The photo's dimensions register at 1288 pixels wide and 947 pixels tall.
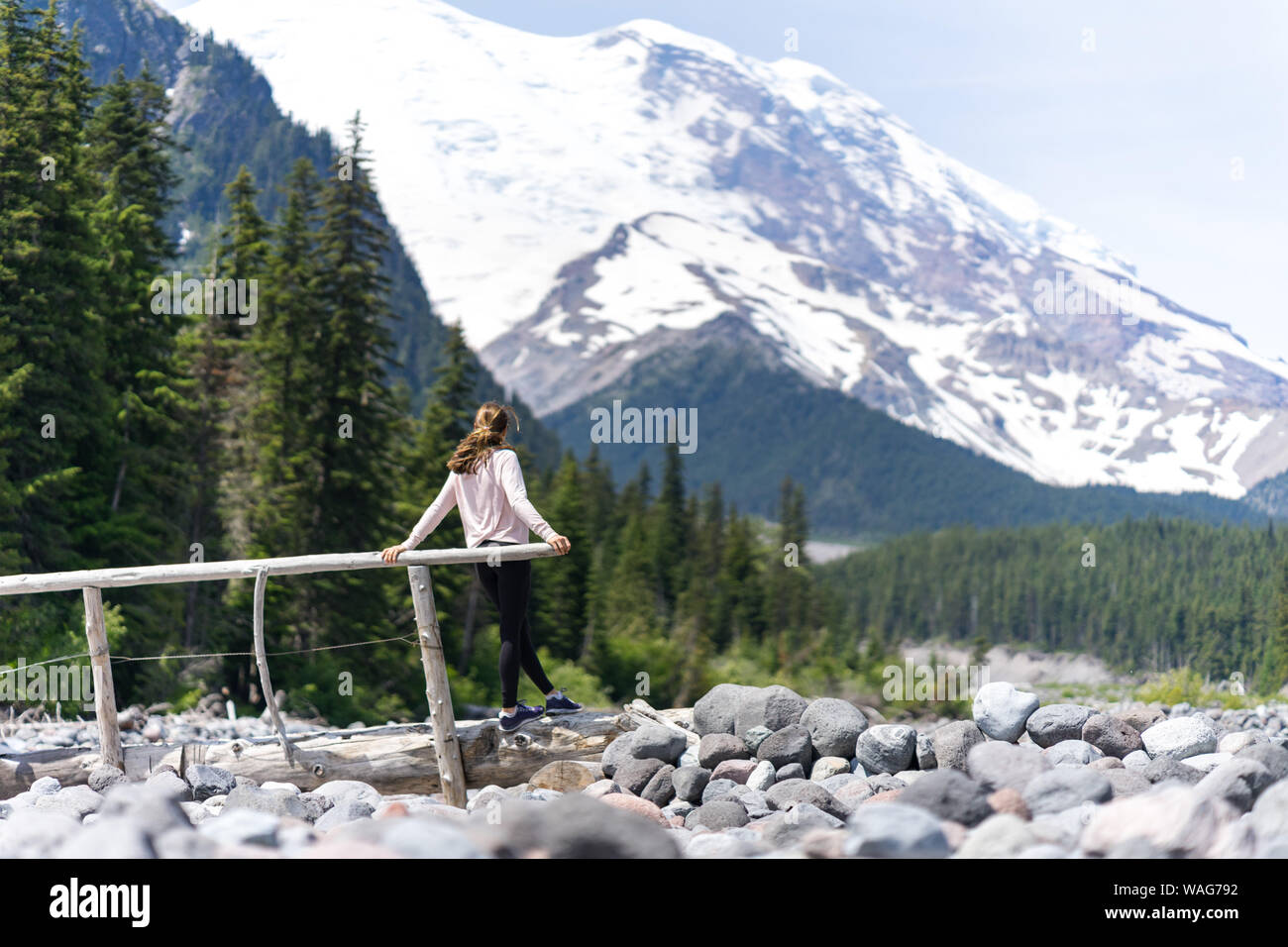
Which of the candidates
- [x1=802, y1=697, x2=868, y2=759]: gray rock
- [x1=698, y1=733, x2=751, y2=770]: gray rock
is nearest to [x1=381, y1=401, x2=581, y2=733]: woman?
[x1=698, y1=733, x2=751, y2=770]: gray rock

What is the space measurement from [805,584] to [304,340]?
46.1 metres

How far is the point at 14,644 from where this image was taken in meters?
20.8

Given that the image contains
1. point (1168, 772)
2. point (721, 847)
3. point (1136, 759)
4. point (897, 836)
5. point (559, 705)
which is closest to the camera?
point (897, 836)

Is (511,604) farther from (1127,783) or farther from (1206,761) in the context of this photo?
(1206,761)

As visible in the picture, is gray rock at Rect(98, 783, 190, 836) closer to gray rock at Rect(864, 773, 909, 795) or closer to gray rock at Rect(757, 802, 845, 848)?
gray rock at Rect(757, 802, 845, 848)

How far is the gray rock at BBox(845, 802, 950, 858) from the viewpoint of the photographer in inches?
183

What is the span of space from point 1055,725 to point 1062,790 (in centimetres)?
337

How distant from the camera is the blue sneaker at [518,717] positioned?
8.58m

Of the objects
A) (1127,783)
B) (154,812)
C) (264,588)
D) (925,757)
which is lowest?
(925,757)

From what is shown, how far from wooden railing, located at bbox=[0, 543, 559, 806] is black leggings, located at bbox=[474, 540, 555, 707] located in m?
0.12

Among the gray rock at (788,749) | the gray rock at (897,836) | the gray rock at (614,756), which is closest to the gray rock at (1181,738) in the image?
the gray rock at (788,749)

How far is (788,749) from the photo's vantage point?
936 cm

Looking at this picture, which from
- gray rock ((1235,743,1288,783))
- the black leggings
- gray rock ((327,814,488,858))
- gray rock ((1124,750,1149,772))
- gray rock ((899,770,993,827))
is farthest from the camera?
gray rock ((1124,750,1149,772))

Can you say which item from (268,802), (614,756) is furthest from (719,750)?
(268,802)
